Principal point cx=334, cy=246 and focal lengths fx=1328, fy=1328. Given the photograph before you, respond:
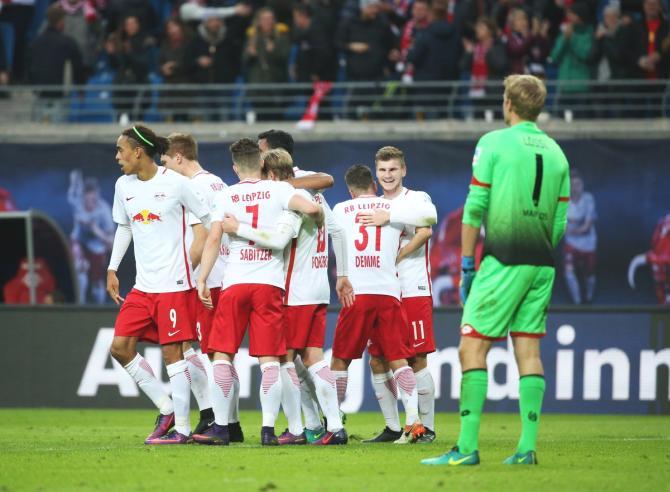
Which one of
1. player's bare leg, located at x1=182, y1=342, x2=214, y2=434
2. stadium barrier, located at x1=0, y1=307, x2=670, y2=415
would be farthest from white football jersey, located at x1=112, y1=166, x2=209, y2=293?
stadium barrier, located at x1=0, y1=307, x2=670, y2=415

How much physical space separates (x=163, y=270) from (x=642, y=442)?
14.2ft

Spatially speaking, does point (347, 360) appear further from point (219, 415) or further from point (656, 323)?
point (656, 323)

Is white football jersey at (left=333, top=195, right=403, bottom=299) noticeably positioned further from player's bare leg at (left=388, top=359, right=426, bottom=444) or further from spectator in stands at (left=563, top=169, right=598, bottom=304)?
spectator in stands at (left=563, top=169, right=598, bottom=304)

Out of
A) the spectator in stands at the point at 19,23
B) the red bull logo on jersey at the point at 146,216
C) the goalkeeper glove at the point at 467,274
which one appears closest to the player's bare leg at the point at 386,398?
the red bull logo on jersey at the point at 146,216

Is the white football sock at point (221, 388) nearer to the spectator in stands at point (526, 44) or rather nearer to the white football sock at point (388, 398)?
the white football sock at point (388, 398)

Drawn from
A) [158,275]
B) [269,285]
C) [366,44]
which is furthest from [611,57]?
[158,275]

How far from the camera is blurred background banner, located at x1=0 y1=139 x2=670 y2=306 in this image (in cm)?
1902

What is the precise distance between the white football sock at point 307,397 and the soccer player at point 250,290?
762mm

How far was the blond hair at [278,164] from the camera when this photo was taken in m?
10.6

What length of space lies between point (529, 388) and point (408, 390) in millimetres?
2788

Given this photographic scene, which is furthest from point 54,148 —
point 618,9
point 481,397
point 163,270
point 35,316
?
point 481,397

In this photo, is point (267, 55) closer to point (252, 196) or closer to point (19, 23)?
point (19, 23)

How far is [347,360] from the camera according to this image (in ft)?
36.8

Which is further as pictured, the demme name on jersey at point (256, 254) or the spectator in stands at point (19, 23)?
the spectator in stands at point (19, 23)
